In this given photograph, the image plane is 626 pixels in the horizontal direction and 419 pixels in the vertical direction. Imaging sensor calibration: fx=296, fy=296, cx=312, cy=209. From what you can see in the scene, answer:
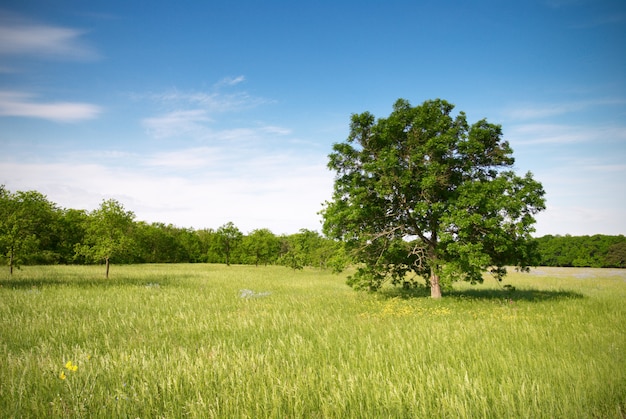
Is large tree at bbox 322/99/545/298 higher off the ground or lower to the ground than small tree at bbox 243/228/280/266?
higher

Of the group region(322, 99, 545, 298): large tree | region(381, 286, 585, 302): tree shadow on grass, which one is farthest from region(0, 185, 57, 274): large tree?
region(381, 286, 585, 302): tree shadow on grass

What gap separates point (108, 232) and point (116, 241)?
0.99 meters

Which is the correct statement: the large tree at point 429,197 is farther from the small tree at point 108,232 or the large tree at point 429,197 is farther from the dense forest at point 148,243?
the small tree at point 108,232

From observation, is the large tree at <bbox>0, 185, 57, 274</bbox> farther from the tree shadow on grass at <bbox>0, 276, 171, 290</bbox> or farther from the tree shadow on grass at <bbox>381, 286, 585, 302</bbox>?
the tree shadow on grass at <bbox>381, 286, 585, 302</bbox>

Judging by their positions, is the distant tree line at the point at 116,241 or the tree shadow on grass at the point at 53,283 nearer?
the tree shadow on grass at the point at 53,283

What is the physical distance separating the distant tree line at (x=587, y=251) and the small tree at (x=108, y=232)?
75013 mm

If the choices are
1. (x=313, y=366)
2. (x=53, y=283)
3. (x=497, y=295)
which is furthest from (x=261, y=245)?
(x=313, y=366)

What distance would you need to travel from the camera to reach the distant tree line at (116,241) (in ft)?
67.7

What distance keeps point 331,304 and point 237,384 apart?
9.58 meters

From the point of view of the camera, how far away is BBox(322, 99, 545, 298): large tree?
41.0 feet

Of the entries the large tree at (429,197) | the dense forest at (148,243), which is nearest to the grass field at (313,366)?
the large tree at (429,197)

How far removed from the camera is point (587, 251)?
239ft

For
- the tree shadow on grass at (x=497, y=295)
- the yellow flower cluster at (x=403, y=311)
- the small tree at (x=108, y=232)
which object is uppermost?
the small tree at (x=108, y=232)

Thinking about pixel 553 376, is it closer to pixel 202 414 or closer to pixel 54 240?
pixel 202 414
